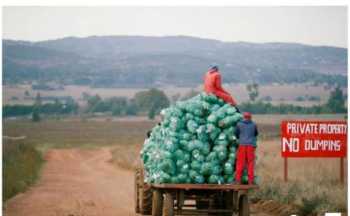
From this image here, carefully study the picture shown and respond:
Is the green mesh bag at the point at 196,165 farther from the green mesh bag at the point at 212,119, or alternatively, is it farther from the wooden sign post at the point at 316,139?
the wooden sign post at the point at 316,139

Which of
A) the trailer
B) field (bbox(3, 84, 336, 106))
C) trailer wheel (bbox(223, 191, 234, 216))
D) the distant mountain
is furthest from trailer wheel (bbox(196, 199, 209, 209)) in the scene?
field (bbox(3, 84, 336, 106))

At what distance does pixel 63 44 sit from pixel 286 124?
23.9 ft

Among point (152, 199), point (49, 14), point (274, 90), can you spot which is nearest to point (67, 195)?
point (49, 14)

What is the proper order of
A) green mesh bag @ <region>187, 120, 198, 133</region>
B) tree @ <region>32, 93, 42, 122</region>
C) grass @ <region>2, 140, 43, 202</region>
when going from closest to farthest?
1. green mesh bag @ <region>187, 120, 198, 133</region>
2. grass @ <region>2, 140, 43, 202</region>
3. tree @ <region>32, 93, 42, 122</region>

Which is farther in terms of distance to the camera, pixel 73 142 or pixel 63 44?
pixel 73 142

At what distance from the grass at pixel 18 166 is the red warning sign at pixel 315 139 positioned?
17.9ft

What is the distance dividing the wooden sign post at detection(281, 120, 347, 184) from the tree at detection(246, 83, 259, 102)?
13.3 m

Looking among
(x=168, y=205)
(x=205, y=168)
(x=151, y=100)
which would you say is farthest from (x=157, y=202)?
(x=151, y=100)

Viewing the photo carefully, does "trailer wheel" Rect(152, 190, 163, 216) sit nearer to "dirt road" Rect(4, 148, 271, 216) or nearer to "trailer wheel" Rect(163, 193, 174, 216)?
"trailer wheel" Rect(163, 193, 174, 216)

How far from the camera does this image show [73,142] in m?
38.1

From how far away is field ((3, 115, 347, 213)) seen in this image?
2358cm

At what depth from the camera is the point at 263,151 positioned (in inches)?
1391

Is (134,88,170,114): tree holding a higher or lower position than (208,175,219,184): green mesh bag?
higher

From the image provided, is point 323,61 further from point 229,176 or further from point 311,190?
point 229,176
